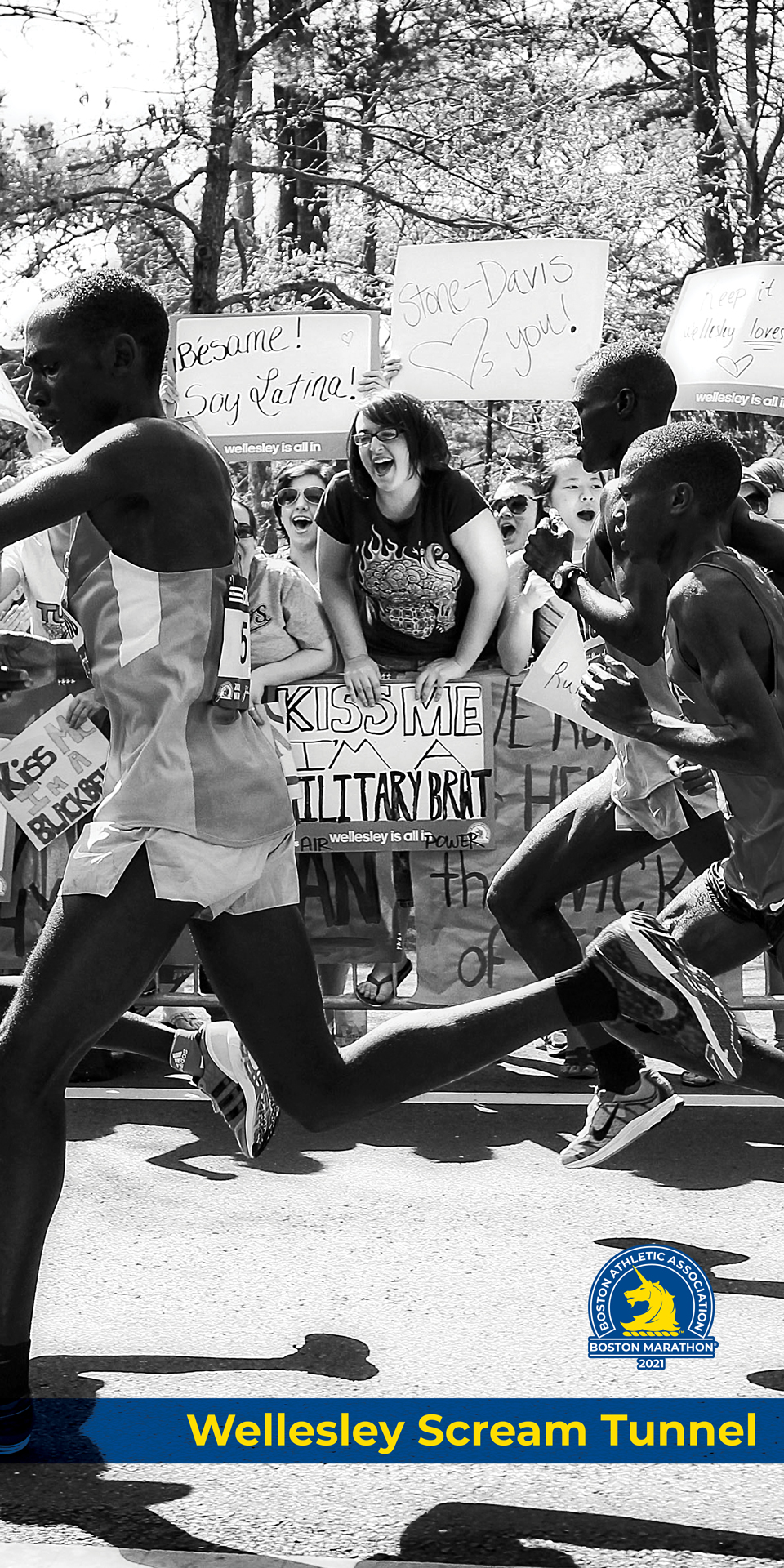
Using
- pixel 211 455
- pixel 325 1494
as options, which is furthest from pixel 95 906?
pixel 325 1494

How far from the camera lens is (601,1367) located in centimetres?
340

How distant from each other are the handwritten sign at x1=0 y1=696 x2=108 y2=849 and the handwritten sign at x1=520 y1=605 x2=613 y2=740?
5.71 ft

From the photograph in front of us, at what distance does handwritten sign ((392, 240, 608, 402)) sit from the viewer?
751 centimetres

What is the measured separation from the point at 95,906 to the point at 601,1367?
1.46m

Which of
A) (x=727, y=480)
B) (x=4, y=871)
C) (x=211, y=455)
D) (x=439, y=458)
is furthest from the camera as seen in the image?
(x=4, y=871)

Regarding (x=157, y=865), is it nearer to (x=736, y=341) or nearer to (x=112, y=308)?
(x=112, y=308)

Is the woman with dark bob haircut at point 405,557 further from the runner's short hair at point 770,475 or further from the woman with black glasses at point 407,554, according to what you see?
the runner's short hair at point 770,475

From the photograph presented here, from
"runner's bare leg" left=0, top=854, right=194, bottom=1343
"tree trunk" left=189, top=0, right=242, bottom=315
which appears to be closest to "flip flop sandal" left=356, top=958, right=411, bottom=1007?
"runner's bare leg" left=0, top=854, right=194, bottom=1343

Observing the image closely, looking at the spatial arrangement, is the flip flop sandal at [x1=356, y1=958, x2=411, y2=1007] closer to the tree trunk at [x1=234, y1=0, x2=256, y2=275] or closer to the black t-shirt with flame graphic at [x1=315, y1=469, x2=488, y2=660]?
the black t-shirt with flame graphic at [x1=315, y1=469, x2=488, y2=660]

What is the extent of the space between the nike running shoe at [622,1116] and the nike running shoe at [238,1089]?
72 cm

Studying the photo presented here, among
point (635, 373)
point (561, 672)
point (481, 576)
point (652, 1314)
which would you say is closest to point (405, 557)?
point (481, 576)

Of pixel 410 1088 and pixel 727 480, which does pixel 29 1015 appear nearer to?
pixel 410 1088

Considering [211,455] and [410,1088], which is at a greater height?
[211,455]

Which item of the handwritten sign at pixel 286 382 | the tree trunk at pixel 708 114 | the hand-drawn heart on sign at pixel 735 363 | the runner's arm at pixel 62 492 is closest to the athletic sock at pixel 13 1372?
the runner's arm at pixel 62 492
